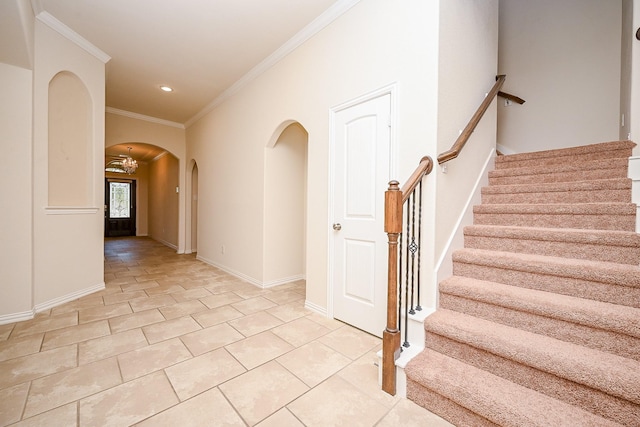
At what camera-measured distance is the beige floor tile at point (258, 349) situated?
1983mm

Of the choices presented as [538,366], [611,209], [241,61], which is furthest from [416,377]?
[241,61]

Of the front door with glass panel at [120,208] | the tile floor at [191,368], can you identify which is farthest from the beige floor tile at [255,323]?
the front door with glass panel at [120,208]

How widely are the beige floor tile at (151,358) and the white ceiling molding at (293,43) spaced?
336 cm

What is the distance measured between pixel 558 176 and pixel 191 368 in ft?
11.7

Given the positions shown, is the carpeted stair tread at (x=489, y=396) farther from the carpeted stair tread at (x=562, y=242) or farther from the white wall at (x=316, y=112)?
the white wall at (x=316, y=112)

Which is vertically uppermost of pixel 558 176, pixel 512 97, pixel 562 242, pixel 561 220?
pixel 512 97

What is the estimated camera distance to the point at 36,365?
190cm

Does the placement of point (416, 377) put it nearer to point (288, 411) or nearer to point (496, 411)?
point (496, 411)

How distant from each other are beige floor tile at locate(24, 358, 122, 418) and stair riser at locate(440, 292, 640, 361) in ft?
7.72

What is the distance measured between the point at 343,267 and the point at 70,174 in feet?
Result: 11.8

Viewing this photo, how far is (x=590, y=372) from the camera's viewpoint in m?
1.23

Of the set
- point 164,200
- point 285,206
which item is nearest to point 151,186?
point 164,200

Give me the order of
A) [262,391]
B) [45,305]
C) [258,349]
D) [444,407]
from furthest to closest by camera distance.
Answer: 1. [45,305]
2. [258,349]
3. [262,391]
4. [444,407]

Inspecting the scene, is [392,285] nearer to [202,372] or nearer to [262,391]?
[262,391]
